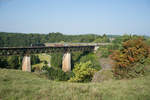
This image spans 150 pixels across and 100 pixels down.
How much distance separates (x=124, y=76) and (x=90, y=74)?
14.3 metres

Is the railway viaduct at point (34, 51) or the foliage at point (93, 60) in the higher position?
the railway viaduct at point (34, 51)

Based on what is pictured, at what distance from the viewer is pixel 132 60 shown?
16188mm

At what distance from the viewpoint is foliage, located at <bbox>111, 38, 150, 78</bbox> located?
612 inches

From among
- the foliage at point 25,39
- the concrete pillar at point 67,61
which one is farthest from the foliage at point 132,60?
the foliage at point 25,39

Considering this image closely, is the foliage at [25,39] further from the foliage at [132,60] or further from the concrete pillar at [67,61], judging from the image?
the foliage at [132,60]

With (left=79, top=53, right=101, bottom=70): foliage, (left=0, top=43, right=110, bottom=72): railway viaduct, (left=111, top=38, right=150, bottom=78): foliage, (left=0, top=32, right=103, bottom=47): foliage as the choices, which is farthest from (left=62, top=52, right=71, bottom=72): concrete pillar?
(left=0, top=32, right=103, bottom=47): foliage

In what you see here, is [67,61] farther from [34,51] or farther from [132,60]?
[132,60]

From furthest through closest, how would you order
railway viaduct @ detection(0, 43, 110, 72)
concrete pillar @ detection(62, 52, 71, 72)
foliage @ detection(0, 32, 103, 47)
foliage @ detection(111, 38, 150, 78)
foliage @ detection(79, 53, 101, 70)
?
foliage @ detection(0, 32, 103, 47) → concrete pillar @ detection(62, 52, 71, 72) → railway viaduct @ detection(0, 43, 110, 72) → foliage @ detection(79, 53, 101, 70) → foliage @ detection(111, 38, 150, 78)

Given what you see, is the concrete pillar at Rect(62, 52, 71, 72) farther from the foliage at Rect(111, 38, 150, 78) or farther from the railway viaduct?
the foliage at Rect(111, 38, 150, 78)

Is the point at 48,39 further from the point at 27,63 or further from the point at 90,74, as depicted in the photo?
the point at 90,74

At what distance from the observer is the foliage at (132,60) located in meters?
15.6

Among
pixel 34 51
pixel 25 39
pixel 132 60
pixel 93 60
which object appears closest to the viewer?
pixel 132 60

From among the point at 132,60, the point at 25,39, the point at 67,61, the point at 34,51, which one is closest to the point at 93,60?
the point at 67,61

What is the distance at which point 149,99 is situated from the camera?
258 inches
